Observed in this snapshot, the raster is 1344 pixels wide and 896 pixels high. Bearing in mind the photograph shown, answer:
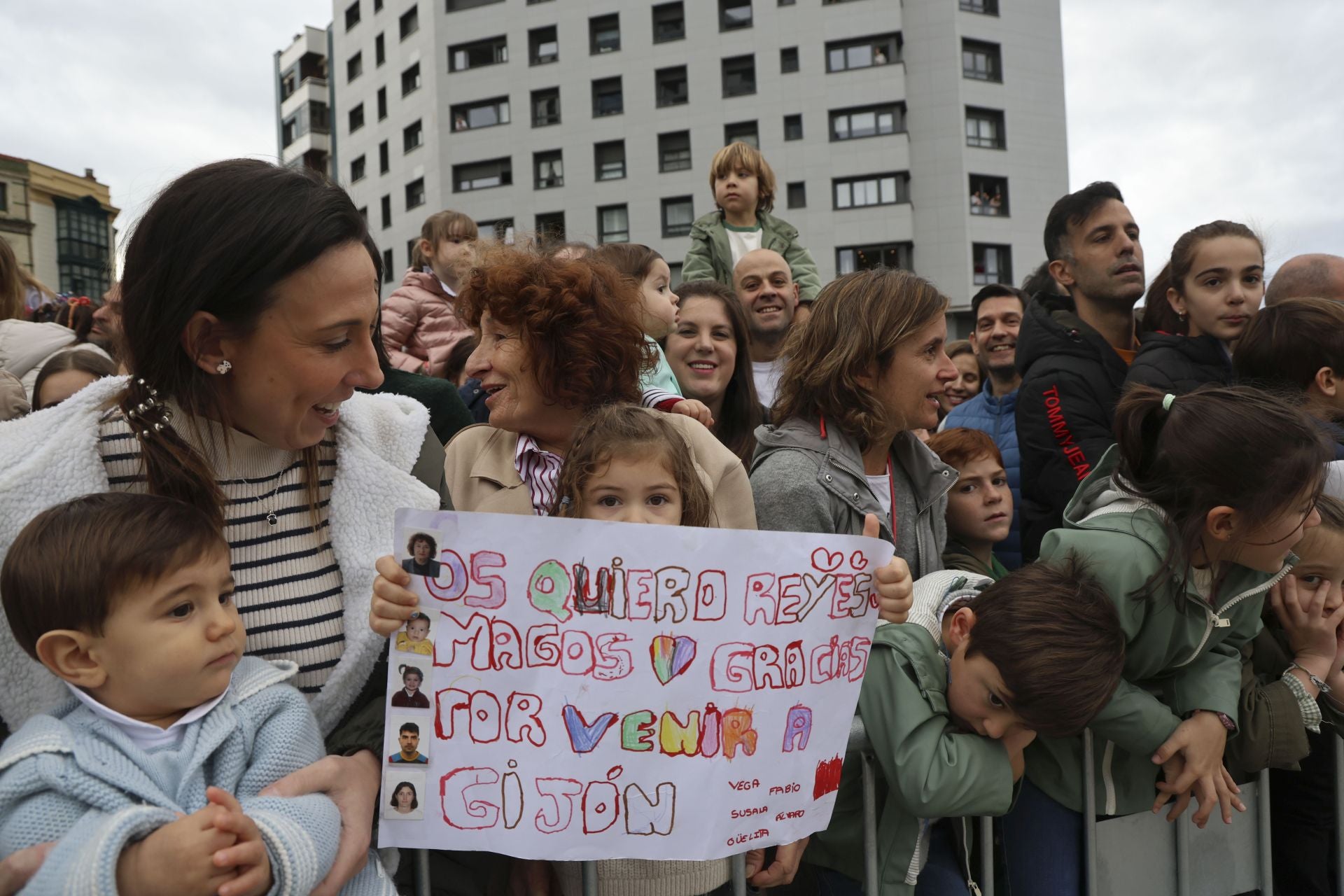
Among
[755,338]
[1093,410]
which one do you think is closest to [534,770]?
[1093,410]

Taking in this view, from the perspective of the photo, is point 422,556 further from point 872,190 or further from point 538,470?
point 872,190

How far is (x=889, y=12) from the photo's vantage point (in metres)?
34.0

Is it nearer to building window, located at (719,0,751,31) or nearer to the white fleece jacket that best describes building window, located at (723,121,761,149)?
building window, located at (719,0,751,31)

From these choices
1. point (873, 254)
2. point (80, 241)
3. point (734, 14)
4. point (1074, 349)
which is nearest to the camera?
point (1074, 349)

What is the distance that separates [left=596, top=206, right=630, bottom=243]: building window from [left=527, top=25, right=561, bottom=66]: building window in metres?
6.65

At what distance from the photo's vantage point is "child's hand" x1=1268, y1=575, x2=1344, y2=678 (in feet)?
9.75

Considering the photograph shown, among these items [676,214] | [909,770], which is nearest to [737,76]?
[676,214]

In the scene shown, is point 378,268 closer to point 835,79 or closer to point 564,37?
point 835,79

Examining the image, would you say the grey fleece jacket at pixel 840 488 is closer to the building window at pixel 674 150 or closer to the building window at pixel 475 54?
the building window at pixel 674 150

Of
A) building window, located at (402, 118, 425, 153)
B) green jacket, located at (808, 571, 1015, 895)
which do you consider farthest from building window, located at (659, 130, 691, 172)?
green jacket, located at (808, 571, 1015, 895)

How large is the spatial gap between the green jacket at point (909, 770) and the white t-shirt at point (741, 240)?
4.38 m

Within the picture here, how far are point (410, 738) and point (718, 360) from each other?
265 cm

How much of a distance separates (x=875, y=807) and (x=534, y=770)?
1.00 m

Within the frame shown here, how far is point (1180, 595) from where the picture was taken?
2.65 metres
